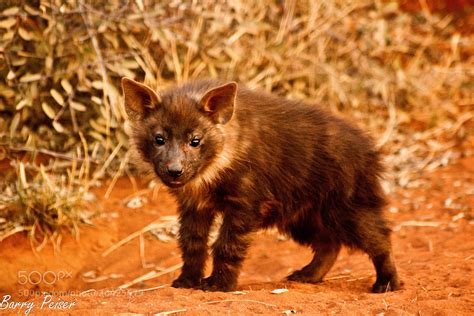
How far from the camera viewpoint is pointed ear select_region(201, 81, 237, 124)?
5.02 m

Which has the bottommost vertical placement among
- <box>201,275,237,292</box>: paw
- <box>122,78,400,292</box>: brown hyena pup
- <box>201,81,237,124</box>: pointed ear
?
<box>201,275,237,292</box>: paw

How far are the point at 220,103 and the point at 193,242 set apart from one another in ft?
3.54

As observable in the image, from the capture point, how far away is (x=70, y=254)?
6.92m

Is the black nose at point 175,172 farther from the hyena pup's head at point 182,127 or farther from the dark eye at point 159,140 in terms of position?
the dark eye at point 159,140

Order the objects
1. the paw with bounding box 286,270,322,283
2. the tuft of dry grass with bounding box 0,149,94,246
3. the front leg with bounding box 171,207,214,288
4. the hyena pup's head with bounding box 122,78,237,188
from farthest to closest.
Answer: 1. the tuft of dry grass with bounding box 0,149,94,246
2. the paw with bounding box 286,270,322,283
3. the front leg with bounding box 171,207,214,288
4. the hyena pup's head with bounding box 122,78,237,188

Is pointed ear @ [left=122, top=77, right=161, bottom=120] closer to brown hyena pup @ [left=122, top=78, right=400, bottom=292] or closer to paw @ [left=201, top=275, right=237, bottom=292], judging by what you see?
brown hyena pup @ [left=122, top=78, right=400, bottom=292]

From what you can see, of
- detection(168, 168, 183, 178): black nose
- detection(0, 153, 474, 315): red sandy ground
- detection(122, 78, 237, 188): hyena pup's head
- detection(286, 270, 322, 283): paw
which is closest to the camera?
detection(0, 153, 474, 315): red sandy ground

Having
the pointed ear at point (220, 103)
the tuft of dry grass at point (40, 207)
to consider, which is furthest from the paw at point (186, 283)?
the tuft of dry grass at point (40, 207)

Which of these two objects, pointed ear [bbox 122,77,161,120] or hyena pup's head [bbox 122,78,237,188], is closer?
hyena pup's head [bbox 122,78,237,188]

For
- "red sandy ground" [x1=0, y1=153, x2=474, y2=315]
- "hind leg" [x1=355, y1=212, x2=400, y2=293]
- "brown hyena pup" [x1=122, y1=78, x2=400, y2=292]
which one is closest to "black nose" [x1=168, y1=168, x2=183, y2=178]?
"brown hyena pup" [x1=122, y1=78, x2=400, y2=292]

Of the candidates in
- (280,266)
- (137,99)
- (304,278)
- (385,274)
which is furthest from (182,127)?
(280,266)

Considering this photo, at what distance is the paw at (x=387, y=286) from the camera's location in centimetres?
547
